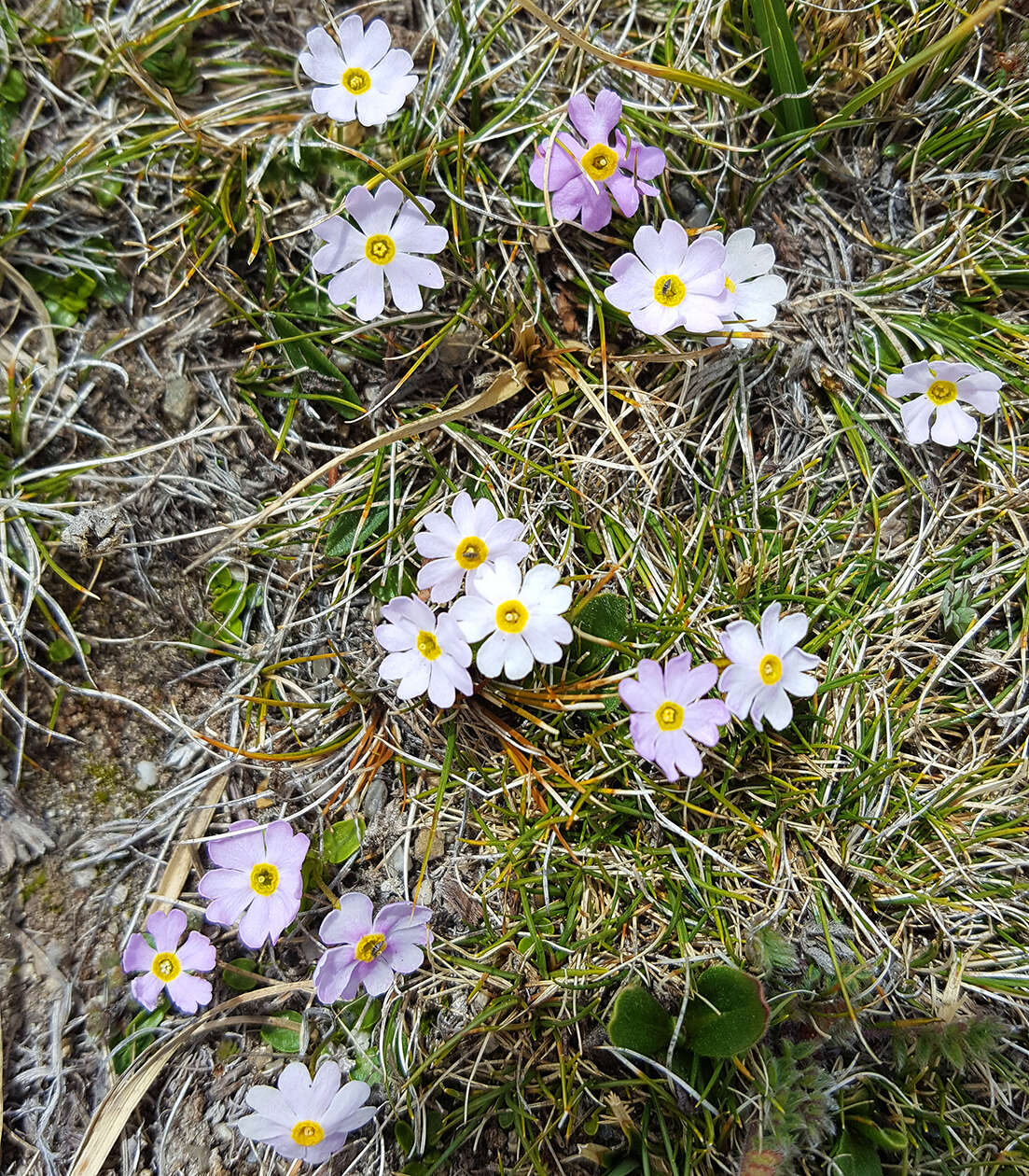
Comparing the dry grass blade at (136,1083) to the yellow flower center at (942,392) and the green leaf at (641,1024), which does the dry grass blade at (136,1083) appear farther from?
the yellow flower center at (942,392)

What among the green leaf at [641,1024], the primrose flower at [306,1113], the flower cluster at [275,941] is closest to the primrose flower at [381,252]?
the flower cluster at [275,941]

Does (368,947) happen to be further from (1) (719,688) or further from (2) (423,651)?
(1) (719,688)

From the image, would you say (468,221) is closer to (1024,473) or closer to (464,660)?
(464,660)

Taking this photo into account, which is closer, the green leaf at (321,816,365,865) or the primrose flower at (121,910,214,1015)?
the primrose flower at (121,910,214,1015)

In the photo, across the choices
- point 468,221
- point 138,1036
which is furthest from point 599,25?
point 138,1036

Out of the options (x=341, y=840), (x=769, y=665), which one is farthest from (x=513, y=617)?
(x=341, y=840)

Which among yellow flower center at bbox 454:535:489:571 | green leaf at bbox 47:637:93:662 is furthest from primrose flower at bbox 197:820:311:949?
yellow flower center at bbox 454:535:489:571

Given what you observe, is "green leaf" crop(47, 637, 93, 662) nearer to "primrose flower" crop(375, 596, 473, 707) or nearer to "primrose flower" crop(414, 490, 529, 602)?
"primrose flower" crop(375, 596, 473, 707)
